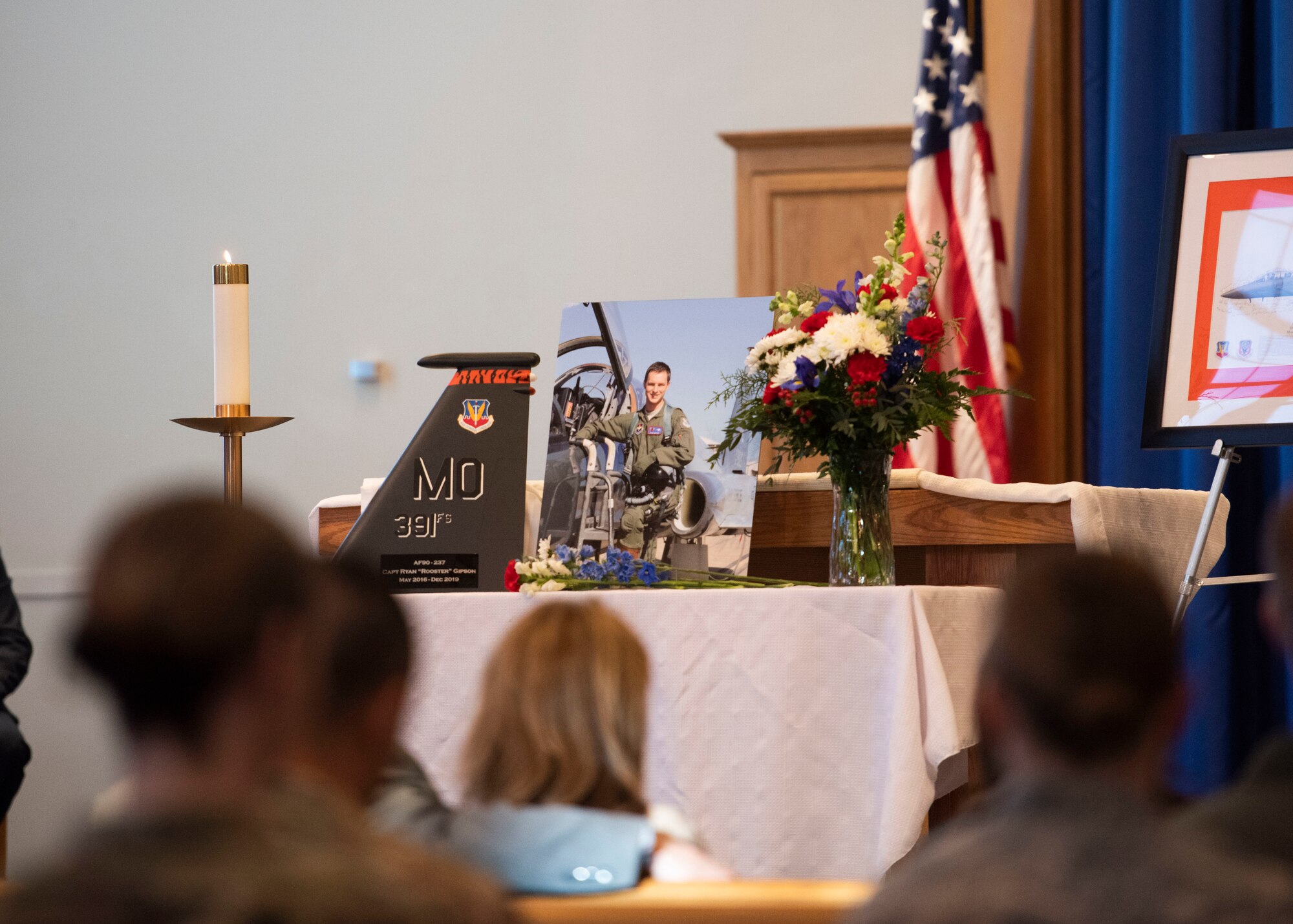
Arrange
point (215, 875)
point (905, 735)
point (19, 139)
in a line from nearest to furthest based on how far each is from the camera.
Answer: point (215, 875)
point (905, 735)
point (19, 139)

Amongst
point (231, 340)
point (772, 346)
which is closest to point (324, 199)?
point (231, 340)

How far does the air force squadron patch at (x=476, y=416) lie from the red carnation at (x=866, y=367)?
2.00 ft

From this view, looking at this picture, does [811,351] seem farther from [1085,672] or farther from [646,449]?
[1085,672]

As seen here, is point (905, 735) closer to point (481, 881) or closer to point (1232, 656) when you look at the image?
point (481, 881)

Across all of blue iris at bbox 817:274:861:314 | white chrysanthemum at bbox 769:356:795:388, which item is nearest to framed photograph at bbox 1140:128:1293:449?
blue iris at bbox 817:274:861:314

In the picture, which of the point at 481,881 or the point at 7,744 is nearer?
the point at 481,881

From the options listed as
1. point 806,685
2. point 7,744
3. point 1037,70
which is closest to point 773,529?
point 806,685

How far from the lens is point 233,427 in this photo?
7.12ft

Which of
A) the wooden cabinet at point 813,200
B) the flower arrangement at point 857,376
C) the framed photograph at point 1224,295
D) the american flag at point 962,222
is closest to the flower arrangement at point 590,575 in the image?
the flower arrangement at point 857,376

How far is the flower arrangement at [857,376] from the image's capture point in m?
2.16

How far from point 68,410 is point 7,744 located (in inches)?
95.1

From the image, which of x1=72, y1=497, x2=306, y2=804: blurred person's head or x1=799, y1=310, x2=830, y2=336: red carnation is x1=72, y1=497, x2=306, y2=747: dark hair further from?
x1=799, y1=310, x2=830, y2=336: red carnation

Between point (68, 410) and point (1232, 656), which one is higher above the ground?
point (68, 410)

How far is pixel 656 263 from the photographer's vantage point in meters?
4.66
